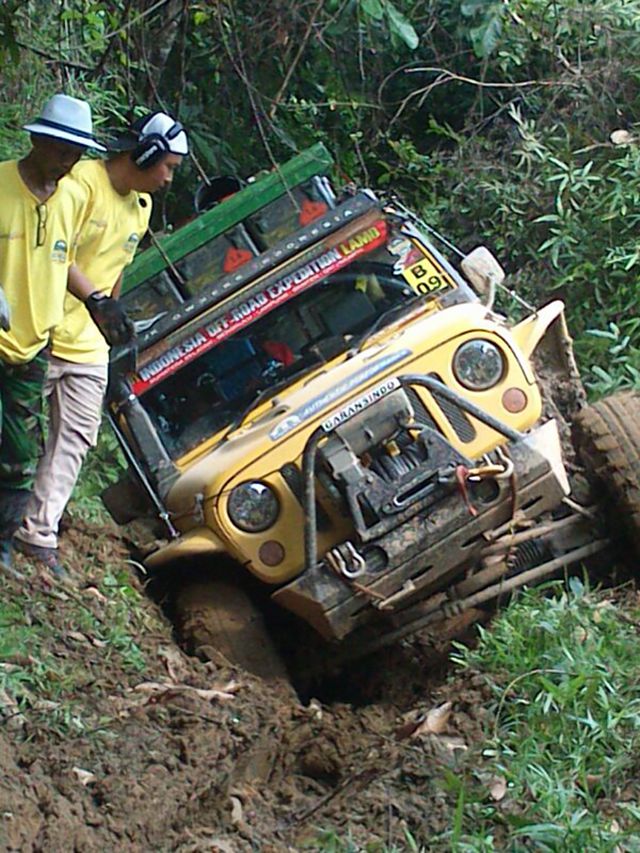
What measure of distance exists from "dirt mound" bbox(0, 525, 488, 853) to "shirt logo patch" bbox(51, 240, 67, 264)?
1.19m

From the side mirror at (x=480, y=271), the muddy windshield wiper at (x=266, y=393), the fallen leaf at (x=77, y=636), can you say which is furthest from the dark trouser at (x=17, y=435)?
the side mirror at (x=480, y=271)

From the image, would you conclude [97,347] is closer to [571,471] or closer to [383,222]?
[383,222]

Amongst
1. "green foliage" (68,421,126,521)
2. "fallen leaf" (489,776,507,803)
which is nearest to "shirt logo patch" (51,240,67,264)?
"green foliage" (68,421,126,521)

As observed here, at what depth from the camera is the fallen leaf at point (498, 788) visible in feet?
12.2

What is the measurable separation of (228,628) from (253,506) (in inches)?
25.0

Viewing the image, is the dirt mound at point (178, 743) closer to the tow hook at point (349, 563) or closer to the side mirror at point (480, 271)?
the tow hook at point (349, 563)

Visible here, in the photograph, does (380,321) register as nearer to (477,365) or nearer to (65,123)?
→ (477,365)

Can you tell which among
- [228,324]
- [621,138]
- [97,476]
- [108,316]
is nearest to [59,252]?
[108,316]

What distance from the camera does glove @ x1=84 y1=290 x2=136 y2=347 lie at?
19.0 feet

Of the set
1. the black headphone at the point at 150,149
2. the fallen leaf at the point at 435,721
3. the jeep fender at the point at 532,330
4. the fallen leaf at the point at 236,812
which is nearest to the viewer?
the fallen leaf at the point at 236,812

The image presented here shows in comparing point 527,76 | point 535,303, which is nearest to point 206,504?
point 535,303

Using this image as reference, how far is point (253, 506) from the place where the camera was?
586 cm

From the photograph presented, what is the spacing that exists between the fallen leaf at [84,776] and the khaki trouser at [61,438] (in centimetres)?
202

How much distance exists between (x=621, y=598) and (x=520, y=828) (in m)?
2.46
